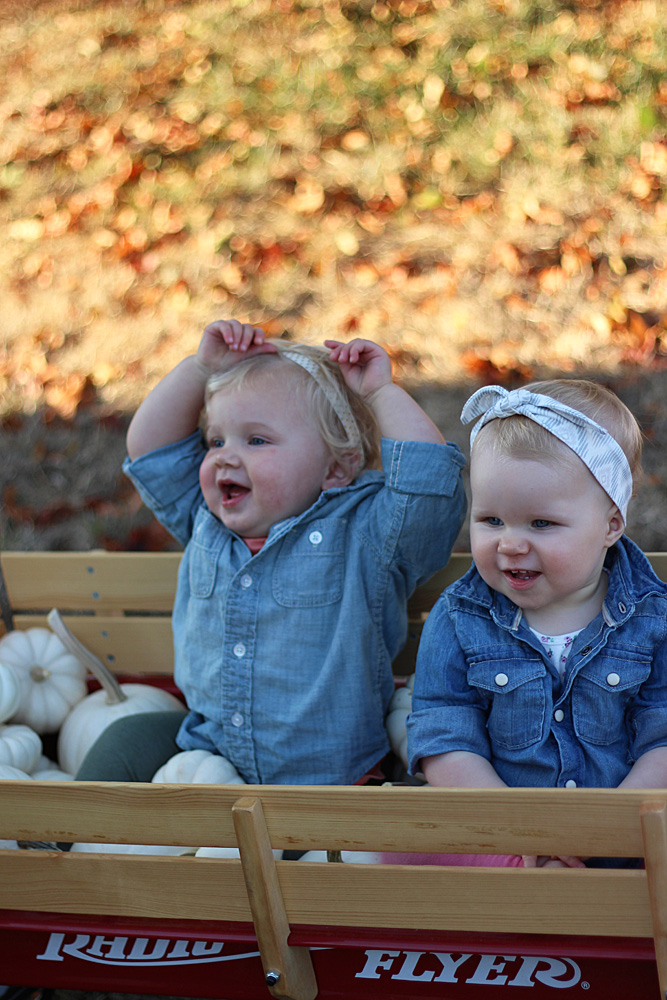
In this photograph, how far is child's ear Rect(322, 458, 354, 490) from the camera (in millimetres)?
2008

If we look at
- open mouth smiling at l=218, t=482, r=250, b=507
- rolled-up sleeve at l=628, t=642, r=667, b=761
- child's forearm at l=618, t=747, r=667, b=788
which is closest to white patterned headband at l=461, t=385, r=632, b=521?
rolled-up sleeve at l=628, t=642, r=667, b=761

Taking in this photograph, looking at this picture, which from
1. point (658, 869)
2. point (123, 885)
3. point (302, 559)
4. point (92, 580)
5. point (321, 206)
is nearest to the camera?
point (658, 869)

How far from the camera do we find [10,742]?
2.06 meters

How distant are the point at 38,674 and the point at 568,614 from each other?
134 centimetres

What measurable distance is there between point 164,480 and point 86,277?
3.10m

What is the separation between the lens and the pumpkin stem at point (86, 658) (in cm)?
220

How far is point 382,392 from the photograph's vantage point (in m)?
1.96

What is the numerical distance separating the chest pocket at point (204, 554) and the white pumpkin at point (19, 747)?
505 millimetres

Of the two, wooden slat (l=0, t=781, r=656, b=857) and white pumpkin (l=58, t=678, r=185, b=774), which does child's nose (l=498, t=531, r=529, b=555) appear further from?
white pumpkin (l=58, t=678, r=185, b=774)

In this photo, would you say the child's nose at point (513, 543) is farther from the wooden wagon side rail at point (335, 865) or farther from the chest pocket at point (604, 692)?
the wooden wagon side rail at point (335, 865)

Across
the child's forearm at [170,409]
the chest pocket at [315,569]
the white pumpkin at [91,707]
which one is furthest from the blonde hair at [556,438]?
the white pumpkin at [91,707]

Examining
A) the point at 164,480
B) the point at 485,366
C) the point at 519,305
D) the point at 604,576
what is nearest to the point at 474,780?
the point at 604,576

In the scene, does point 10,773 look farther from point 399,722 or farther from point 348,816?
point 348,816

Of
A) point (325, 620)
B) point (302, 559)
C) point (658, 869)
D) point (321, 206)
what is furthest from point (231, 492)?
point (321, 206)
